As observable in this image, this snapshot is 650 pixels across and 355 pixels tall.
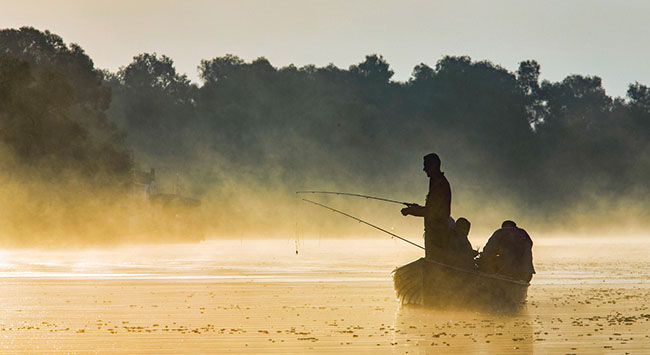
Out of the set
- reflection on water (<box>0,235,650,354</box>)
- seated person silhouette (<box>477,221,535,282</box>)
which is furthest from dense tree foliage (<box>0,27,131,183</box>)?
seated person silhouette (<box>477,221,535,282</box>)

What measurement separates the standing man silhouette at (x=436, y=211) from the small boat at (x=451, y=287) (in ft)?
1.45

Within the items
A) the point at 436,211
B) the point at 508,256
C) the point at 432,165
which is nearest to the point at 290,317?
the point at 436,211

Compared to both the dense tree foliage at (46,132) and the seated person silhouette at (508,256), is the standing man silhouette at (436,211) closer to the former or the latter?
the seated person silhouette at (508,256)

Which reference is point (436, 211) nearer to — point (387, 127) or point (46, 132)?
point (46, 132)

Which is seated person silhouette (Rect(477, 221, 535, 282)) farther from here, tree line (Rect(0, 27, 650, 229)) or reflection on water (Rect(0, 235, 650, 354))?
tree line (Rect(0, 27, 650, 229))

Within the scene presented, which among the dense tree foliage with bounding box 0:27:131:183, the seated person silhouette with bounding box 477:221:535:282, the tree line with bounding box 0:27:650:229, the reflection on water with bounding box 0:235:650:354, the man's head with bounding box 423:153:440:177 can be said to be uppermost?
the tree line with bounding box 0:27:650:229

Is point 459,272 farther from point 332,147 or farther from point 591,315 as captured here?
point 332,147

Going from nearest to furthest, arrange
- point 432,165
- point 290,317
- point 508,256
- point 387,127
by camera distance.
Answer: point 290,317
point 432,165
point 508,256
point 387,127

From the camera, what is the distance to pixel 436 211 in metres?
21.7

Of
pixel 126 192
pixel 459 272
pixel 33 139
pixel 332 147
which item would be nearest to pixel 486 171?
pixel 332 147

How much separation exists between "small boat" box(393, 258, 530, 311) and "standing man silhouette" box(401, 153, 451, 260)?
17.4 inches

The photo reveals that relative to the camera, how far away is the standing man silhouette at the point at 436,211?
21.7 m

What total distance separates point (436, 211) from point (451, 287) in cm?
136

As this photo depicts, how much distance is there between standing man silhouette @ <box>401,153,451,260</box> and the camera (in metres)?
21.7
